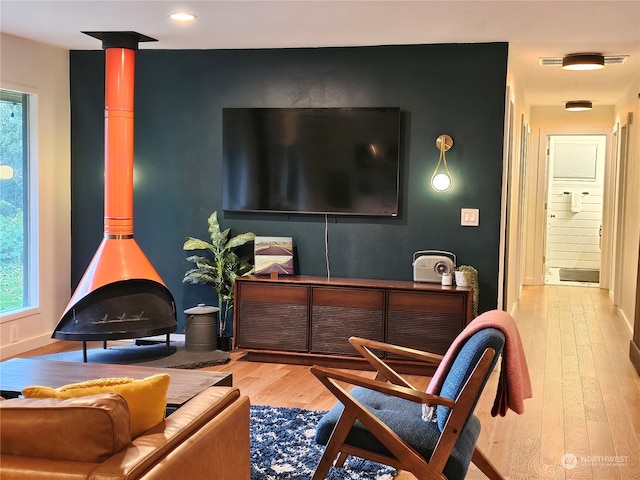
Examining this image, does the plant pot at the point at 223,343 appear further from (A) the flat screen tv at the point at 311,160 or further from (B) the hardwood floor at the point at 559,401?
(A) the flat screen tv at the point at 311,160

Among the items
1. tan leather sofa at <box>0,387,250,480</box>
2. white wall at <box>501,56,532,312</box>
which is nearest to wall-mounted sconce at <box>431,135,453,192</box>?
white wall at <box>501,56,532,312</box>

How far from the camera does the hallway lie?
3.59 m

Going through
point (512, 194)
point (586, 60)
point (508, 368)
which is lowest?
point (508, 368)

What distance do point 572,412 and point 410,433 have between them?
80.1 inches

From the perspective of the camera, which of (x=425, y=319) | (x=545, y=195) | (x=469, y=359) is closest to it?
(x=469, y=359)

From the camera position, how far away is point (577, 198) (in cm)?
1179

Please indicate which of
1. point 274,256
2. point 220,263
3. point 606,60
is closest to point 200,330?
point 220,263

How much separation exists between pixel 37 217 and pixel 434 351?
127 inches

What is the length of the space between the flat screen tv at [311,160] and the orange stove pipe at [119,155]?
0.80 m

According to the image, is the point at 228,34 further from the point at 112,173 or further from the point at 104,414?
the point at 104,414

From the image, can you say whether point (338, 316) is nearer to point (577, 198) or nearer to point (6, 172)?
point (6, 172)

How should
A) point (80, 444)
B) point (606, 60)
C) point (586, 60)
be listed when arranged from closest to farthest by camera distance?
point (80, 444) → point (586, 60) → point (606, 60)

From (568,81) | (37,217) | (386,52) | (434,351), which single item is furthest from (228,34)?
(568,81)

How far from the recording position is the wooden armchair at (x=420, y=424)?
268cm
